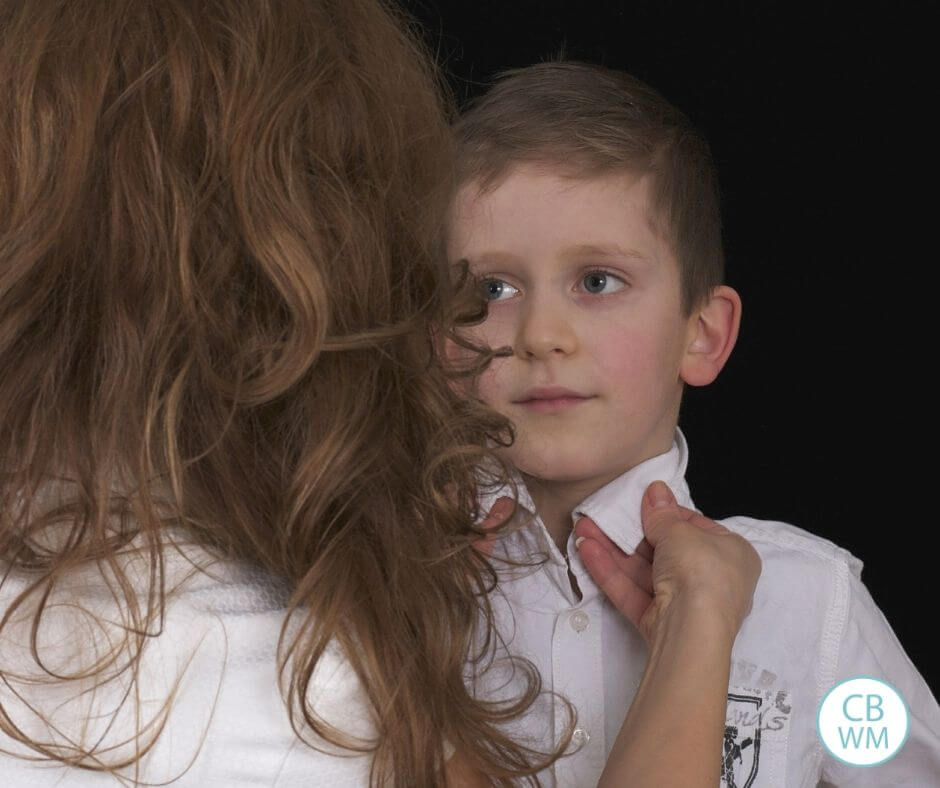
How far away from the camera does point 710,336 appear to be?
1.59m

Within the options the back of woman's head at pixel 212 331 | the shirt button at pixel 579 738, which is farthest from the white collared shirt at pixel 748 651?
the back of woman's head at pixel 212 331

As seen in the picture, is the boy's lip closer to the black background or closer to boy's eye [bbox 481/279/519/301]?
boy's eye [bbox 481/279/519/301]

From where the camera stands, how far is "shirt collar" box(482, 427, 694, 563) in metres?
1.48

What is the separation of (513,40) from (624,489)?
0.82 m

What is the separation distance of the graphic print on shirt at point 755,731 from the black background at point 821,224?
0.56m

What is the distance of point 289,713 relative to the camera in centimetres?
98

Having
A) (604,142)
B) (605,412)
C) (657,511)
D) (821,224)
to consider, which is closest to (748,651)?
(657,511)

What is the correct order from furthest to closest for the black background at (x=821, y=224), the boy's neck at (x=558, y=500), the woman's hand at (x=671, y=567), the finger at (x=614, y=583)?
the black background at (x=821, y=224) < the boy's neck at (x=558, y=500) < the finger at (x=614, y=583) < the woman's hand at (x=671, y=567)

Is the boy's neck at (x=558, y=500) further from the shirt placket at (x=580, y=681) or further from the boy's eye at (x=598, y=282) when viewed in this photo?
the boy's eye at (x=598, y=282)

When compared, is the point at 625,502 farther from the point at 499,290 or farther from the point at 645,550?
the point at 499,290

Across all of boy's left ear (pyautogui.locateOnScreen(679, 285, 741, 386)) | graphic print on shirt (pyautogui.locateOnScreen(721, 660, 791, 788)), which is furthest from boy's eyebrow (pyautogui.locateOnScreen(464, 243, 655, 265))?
graphic print on shirt (pyautogui.locateOnScreen(721, 660, 791, 788))

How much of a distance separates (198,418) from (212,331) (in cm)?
7

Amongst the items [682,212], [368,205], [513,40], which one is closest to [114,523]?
[368,205]

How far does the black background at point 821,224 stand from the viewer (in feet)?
6.18
